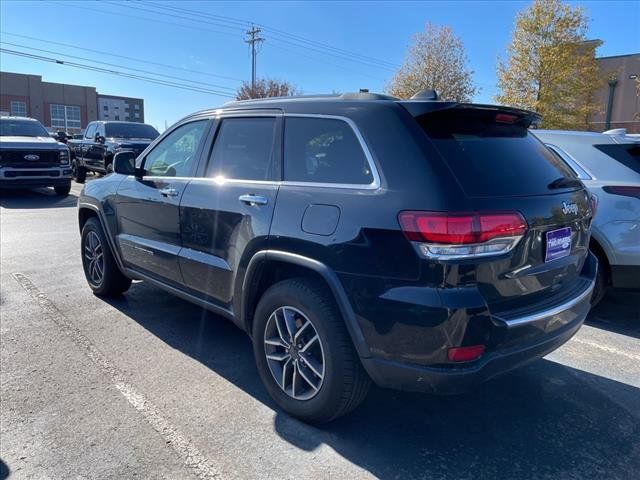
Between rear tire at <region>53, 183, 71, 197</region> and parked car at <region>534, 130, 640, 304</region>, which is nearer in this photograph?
parked car at <region>534, 130, 640, 304</region>

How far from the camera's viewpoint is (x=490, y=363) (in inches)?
92.7

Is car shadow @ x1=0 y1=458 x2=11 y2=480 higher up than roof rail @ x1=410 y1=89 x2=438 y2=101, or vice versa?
roof rail @ x1=410 y1=89 x2=438 y2=101

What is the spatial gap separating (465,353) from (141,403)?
203 centimetres

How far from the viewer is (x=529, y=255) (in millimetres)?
2504

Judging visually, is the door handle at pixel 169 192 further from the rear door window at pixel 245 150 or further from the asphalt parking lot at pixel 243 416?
the asphalt parking lot at pixel 243 416

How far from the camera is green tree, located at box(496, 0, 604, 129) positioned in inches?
960

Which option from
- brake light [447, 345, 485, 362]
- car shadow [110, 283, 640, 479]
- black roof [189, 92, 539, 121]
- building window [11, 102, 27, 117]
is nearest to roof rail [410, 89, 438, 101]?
black roof [189, 92, 539, 121]

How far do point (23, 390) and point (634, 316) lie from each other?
17.1 feet

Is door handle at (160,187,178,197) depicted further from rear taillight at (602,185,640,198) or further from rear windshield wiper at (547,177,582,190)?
rear taillight at (602,185,640,198)

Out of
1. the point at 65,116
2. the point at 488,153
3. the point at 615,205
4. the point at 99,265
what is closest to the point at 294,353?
the point at 488,153

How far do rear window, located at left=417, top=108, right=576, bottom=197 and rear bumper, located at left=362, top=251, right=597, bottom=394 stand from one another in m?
0.65

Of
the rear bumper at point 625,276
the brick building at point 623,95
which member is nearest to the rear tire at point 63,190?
the rear bumper at point 625,276

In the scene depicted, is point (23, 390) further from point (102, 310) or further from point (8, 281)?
point (8, 281)

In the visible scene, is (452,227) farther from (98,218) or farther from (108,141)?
(108,141)
